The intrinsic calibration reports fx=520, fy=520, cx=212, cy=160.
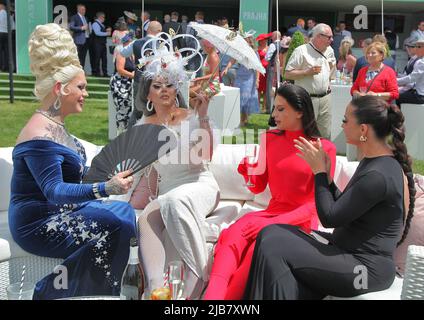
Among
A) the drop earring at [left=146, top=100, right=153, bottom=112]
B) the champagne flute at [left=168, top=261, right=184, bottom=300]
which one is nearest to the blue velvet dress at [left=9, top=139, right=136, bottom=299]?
the champagne flute at [left=168, top=261, right=184, bottom=300]

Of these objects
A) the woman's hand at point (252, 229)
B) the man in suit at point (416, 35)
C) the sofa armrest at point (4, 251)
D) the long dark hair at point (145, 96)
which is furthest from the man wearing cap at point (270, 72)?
the sofa armrest at point (4, 251)

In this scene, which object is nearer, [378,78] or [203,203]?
[203,203]

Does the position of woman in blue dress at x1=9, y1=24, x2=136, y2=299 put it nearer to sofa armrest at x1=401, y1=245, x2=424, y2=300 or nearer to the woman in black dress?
the woman in black dress

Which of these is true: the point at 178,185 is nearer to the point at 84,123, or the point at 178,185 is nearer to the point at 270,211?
the point at 270,211

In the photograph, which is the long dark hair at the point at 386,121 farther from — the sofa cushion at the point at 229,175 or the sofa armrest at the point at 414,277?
the sofa cushion at the point at 229,175

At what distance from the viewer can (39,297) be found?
8.76 feet

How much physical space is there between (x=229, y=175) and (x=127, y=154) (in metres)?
1.18

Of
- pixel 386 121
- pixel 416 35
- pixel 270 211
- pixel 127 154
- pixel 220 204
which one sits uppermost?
pixel 416 35

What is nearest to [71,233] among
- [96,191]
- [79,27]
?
[96,191]

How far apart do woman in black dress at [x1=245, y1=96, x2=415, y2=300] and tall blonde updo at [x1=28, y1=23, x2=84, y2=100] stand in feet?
4.17

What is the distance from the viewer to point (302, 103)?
3.13 m

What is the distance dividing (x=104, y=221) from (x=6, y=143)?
508 cm

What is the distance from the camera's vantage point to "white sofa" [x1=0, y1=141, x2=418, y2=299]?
112 inches
